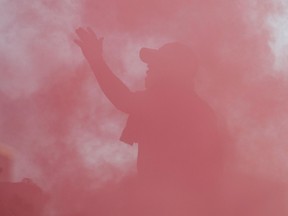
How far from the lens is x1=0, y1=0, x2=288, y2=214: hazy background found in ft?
7.10

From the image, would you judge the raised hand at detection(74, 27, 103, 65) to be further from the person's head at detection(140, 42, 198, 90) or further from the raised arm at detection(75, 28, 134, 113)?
the person's head at detection(140, 42, 198, 90)

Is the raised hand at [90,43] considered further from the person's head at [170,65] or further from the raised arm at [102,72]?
the person's head at [170,65]

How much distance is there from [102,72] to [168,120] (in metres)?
0.28

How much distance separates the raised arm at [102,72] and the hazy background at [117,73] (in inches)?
0.8

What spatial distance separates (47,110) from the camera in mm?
2182

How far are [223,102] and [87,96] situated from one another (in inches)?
18.1

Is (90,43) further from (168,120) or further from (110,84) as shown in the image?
(168,120)

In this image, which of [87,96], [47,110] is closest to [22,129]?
[47,110]

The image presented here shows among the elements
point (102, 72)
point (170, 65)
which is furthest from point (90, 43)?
point (170, 65)

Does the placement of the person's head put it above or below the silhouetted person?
above

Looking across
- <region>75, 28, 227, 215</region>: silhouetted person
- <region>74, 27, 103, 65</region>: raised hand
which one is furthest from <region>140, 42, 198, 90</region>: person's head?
<region>74, 27, 103, 65</region>: raised hand

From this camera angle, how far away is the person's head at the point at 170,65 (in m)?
2.21

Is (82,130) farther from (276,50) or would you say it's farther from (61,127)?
(276,50)

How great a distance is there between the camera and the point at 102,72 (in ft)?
7.22
